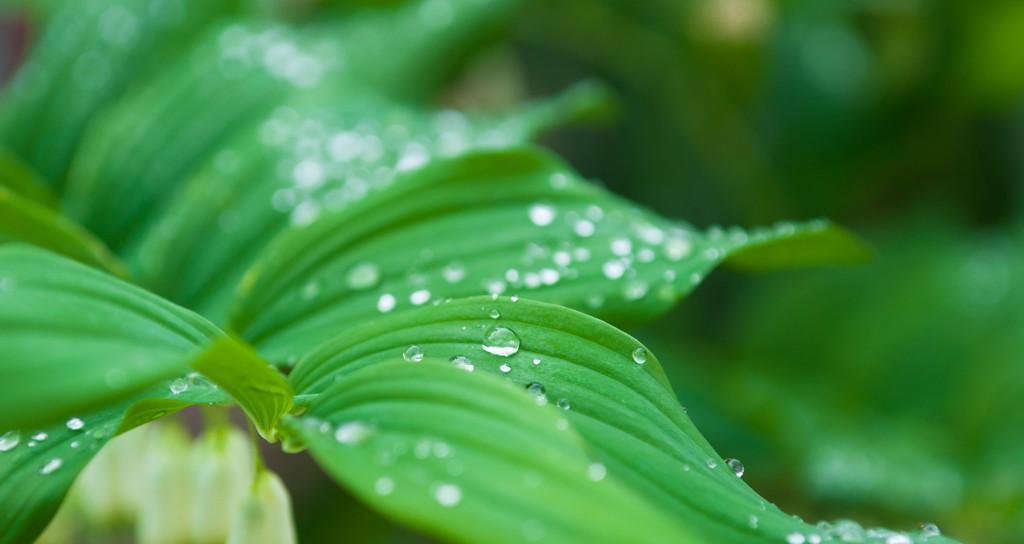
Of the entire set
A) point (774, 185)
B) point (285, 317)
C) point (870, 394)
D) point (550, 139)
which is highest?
point (550, 139)

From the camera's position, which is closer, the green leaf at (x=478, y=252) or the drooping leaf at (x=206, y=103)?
the green leaf at (x=478, y=252)

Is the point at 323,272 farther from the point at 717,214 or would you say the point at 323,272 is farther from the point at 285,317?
the point at 717,214

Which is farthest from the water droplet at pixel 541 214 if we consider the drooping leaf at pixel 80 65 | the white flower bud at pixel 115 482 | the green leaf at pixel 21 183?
the drooping leaf at pixel 80 65

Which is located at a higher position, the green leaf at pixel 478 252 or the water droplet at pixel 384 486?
the green leaf at pixel 478 252

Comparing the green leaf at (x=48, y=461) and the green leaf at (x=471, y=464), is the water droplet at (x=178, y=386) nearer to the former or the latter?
the green leaf at (x=48, y=461)

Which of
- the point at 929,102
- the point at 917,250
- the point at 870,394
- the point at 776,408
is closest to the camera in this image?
the point at 776,408

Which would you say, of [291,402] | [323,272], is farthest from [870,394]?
[291,402]

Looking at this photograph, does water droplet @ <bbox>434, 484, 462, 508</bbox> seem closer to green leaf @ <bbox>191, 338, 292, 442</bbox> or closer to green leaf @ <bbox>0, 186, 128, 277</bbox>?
green leaf @ <bbox>191, 338, 292, 442</bbox>
